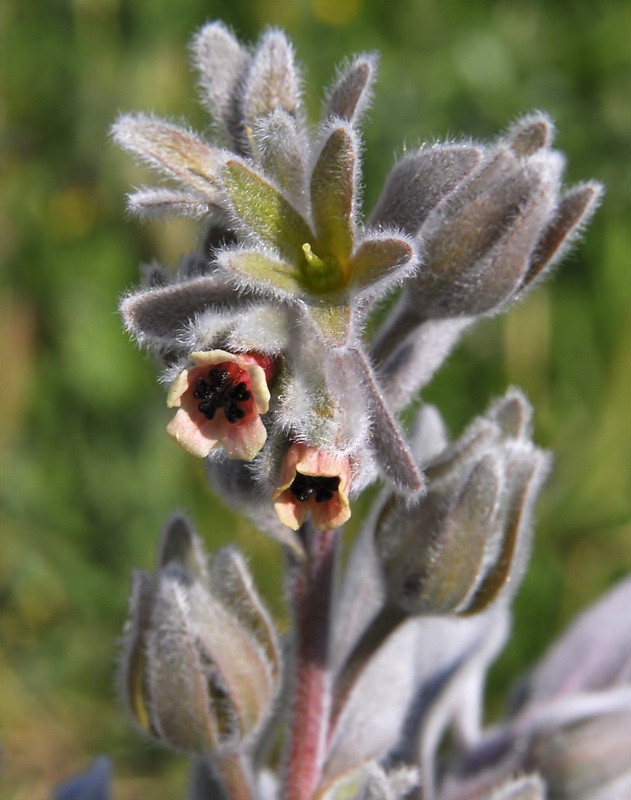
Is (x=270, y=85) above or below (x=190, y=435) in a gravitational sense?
above

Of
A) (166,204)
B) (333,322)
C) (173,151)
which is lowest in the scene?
(333,322)

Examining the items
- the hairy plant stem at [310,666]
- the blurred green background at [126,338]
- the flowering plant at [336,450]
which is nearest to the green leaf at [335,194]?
the flowering plant at [336,450]

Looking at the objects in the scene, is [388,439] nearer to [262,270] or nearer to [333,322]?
[333,322]

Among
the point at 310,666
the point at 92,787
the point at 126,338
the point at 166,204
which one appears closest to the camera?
the point at 166,204

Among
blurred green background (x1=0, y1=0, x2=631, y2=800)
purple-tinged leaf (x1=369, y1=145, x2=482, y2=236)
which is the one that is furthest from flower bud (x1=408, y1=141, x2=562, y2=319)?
blurred green background (x1=0, y1=0, x2=631, y2=800)

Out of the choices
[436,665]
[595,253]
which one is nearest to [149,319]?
[436,665]

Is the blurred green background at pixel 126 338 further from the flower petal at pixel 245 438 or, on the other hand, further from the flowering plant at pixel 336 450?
the flower petal at pixel 245 438

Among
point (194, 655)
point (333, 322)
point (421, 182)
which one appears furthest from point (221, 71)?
point (194, 655)
